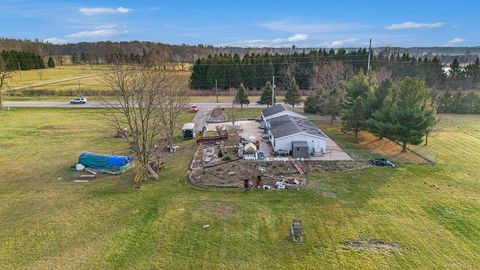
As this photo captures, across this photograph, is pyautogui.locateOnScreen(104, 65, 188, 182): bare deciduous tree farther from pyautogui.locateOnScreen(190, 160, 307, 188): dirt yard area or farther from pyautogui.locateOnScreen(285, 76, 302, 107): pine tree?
pyautogui.locateOnScreen(285, 76, 302, 107): pine tree

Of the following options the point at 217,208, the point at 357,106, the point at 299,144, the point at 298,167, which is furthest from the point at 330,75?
the point at 217,208

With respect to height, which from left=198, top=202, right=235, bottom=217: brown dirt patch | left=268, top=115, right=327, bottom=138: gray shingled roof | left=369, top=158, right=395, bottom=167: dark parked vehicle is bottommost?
left=198, top=202, right=235, bottom=217: brown dirt patch

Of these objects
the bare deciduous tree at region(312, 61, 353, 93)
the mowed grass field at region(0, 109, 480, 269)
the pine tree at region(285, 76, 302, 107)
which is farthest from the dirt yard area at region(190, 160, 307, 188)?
the bare deciduous tree at region(312, 61, 353, 93)

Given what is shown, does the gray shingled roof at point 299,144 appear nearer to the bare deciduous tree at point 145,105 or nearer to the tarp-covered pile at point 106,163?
the bare deciduous tree at point 145,105

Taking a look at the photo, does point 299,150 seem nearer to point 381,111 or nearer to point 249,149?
point 249,149

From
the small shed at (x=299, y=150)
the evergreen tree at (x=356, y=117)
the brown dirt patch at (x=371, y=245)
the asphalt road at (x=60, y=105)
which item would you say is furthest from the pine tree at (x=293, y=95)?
the brown dirt patch at (x=371, y=245)

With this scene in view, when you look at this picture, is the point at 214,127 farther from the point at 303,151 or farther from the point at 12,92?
the point at 12,92

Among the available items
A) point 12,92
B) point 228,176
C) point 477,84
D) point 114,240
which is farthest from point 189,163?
point 477,84
